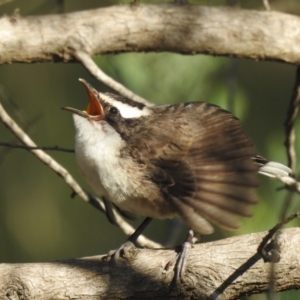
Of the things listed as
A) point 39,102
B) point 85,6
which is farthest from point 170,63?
point 39,102

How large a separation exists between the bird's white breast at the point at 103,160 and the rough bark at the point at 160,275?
331 millimetres

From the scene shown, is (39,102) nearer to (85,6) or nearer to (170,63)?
(85,6)

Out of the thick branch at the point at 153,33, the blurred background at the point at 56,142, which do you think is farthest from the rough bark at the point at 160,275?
the blurred background at the point at 56,142

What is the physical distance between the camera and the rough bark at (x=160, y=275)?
351cm

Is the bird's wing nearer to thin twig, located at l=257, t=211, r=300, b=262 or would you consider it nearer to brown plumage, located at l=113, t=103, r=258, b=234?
brown plumage, located at l=113, t=103, r=258, b=234

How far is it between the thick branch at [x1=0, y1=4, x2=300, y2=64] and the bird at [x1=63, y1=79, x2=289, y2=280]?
54cm

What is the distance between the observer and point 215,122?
4.11 meters

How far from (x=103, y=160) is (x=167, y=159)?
1.10ft

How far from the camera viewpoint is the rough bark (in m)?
3.51

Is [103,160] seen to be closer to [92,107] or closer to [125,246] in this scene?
[92,107]

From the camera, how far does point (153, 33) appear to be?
4.60 m

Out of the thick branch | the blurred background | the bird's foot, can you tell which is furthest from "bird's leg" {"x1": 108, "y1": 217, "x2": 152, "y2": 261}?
the blurred background

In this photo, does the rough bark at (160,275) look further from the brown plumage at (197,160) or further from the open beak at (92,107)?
the open beak at (92,107)

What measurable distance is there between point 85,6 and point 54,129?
1.36m
